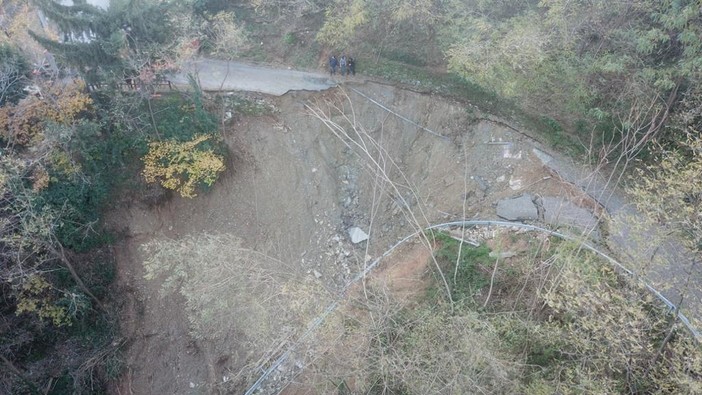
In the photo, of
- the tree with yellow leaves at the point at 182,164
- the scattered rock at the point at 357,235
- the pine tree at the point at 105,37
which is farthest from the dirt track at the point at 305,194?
the pine tree at the point at 105,37

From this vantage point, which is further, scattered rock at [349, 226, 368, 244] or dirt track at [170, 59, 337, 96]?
dirt track at [170, 59, 337, 96]

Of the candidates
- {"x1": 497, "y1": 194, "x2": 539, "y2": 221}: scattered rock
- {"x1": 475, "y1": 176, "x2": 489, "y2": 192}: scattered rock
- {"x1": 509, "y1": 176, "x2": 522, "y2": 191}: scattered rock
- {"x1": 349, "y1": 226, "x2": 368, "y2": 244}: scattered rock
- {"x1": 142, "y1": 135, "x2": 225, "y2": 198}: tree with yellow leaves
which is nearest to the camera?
{"x1": 497, "y1": 194, "x2": 539, "y2": 221}: scattered rock

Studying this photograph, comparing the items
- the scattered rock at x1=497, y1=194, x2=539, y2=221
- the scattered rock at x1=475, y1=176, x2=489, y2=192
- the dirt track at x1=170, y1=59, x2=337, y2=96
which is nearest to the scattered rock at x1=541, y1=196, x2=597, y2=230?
the scattered rock at x1=497, y1=194, x2=539, y2=221

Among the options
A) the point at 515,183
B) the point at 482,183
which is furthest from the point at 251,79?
the point at 515,183

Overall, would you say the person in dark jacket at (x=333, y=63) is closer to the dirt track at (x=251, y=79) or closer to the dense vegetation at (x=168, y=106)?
the dirt track at (x=251, y=79)

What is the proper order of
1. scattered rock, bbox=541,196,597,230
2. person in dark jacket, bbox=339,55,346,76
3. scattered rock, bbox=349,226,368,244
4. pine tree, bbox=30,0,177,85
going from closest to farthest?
scattered rock, bbox=541,196,597,230, pine tree, bbox=30,0,177,85, scattered rock, bbox=349,226,368,244, person in dark jacket, bbox=339,55,346,76

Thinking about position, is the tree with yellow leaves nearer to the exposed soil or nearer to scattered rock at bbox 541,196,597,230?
the exposed soil

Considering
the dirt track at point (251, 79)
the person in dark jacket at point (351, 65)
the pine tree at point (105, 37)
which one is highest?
the pine tree at point (105, 37)

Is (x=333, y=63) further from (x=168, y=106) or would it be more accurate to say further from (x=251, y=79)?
(x=168, y=106)
